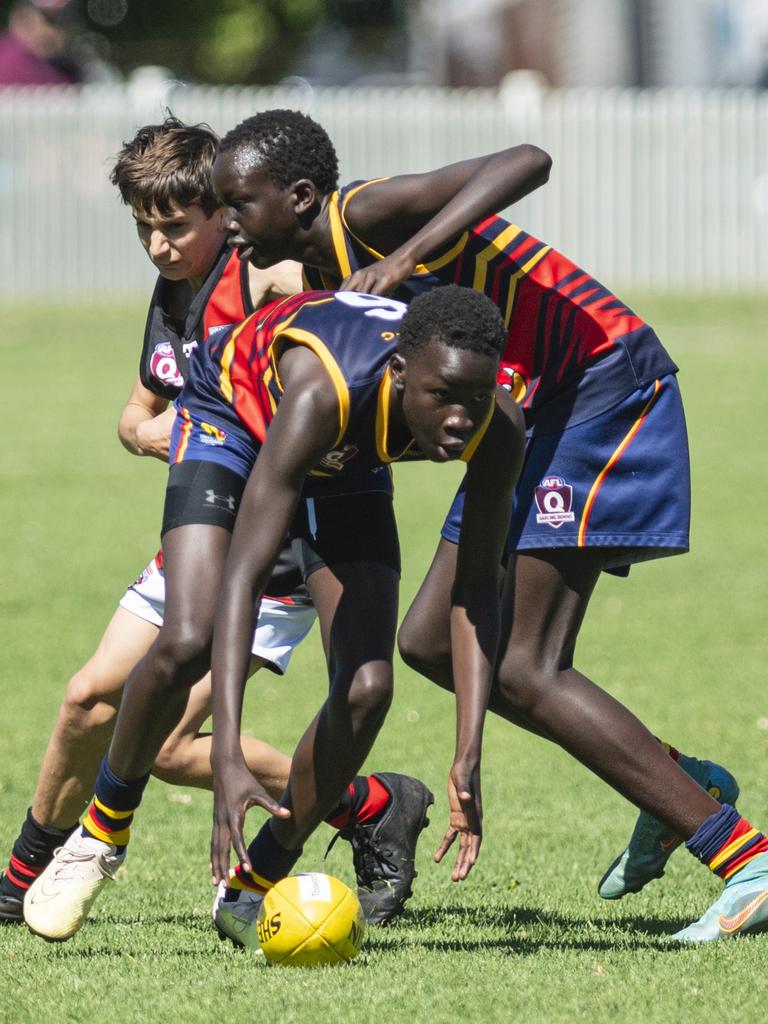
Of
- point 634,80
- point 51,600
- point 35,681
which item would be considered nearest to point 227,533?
point 35,681

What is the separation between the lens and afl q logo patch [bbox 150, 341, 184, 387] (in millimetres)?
5594

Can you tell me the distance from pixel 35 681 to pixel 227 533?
14.5ft

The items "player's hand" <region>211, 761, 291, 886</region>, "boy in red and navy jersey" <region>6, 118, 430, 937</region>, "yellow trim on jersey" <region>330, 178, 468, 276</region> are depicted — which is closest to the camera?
"player's hand" <region>211, 761, 291, 886</region>

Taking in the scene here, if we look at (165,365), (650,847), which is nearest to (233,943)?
(650,847)

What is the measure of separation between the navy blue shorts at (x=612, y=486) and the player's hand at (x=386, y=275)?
2.19ft

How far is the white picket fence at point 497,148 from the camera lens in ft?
75.4

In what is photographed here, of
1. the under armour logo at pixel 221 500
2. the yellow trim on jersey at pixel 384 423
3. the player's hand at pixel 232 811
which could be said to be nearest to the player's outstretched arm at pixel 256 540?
the player's hand at pixel 232 811

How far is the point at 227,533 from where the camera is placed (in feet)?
15.3

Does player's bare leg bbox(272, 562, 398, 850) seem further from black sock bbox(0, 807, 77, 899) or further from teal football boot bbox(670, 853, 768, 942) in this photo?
teal football boot bbox(670, 853, 768, 942)

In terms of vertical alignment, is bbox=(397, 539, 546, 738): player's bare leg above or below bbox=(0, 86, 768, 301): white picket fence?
below

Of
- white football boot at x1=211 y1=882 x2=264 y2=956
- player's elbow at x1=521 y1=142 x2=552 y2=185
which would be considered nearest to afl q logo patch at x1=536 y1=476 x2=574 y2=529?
player's elbow at x1=521 y1=142 x2=552 y2=185

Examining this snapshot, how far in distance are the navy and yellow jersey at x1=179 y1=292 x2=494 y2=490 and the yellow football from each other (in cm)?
111

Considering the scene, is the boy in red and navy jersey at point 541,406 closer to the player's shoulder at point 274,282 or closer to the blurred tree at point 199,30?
the player's shoulder at point 274,282

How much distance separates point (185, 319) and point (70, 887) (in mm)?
1861
